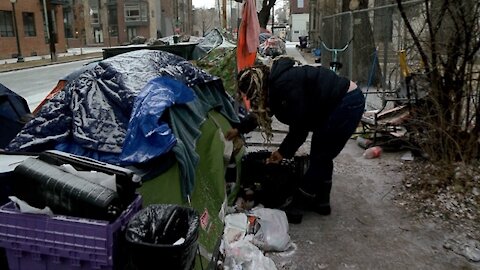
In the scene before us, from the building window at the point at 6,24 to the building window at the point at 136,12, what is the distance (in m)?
32.6

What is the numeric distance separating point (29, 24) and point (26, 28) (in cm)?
70

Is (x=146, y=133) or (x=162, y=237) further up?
(x=146, y=133)

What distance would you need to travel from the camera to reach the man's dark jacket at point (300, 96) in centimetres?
344

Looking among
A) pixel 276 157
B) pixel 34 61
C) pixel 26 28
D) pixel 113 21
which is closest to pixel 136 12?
pixel 113 21

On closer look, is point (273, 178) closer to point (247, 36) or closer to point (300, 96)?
point (300, 96)

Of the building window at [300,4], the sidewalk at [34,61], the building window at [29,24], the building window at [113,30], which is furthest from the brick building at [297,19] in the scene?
the building window at [29,24]

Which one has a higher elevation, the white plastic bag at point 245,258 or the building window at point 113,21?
the building window at point 113,21

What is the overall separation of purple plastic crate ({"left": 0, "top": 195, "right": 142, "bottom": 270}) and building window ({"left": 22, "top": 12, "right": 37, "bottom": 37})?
113 feet

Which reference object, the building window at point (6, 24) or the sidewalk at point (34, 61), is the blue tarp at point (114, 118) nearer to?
the sidewalk at point (34, 61)

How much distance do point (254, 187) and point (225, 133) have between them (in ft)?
1.95

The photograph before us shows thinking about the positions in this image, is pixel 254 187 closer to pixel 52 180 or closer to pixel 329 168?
pixel 329 168

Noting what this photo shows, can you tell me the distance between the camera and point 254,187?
407 centimetres

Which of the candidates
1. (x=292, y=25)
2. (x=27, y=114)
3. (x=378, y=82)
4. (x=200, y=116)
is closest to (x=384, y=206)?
(x=200, y=116)

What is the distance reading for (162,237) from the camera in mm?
1933
